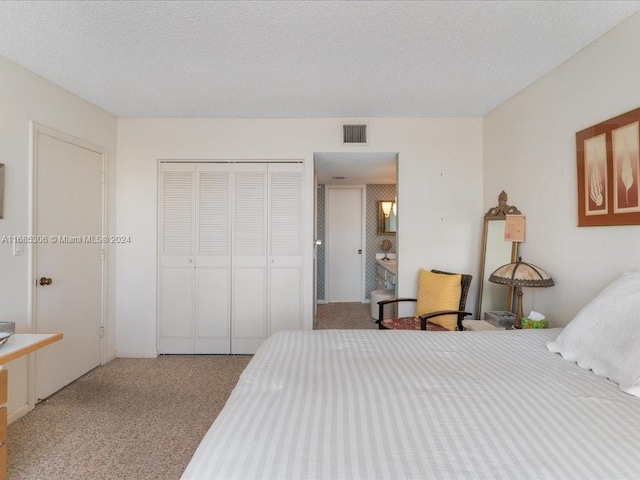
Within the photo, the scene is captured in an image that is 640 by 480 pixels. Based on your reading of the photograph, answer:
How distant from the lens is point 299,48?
217 cm

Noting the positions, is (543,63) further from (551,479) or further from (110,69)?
(110,69)

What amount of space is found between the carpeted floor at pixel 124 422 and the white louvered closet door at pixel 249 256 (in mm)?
333

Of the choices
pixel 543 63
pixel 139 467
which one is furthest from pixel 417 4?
pixel 139 467

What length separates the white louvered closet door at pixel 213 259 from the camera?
141 inches

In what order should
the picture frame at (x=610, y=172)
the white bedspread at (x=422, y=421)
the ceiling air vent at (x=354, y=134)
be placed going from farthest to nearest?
1. the ceiling air vent at (x=354, y=134)
2. the picture frame at (x=610, y=172)
3. the white bedspread at (x=422, y=421)

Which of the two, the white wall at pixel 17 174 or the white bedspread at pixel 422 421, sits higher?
the white wall at pixel 17 174

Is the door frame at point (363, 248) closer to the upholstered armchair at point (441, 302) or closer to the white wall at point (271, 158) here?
the white wall at point (271, 158)

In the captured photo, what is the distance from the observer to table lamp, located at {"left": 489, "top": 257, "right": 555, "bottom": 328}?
2.31m

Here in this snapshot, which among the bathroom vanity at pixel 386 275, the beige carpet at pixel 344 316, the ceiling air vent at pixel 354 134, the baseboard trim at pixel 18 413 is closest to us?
the baseboard trim at pixel 18 413

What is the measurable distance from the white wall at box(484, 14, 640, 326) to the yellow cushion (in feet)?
1.91

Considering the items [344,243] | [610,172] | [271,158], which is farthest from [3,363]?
[344,243]

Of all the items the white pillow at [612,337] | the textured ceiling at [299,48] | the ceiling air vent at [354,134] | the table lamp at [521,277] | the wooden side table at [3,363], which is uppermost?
the textured ceiling at [299,48]

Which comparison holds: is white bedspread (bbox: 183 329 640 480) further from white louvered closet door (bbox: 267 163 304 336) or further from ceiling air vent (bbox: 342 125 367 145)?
ceiling air vent (bbox: 342 125 367 145)

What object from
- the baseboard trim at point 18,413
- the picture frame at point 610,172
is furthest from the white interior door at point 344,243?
the baseboard trim at point 18,413
